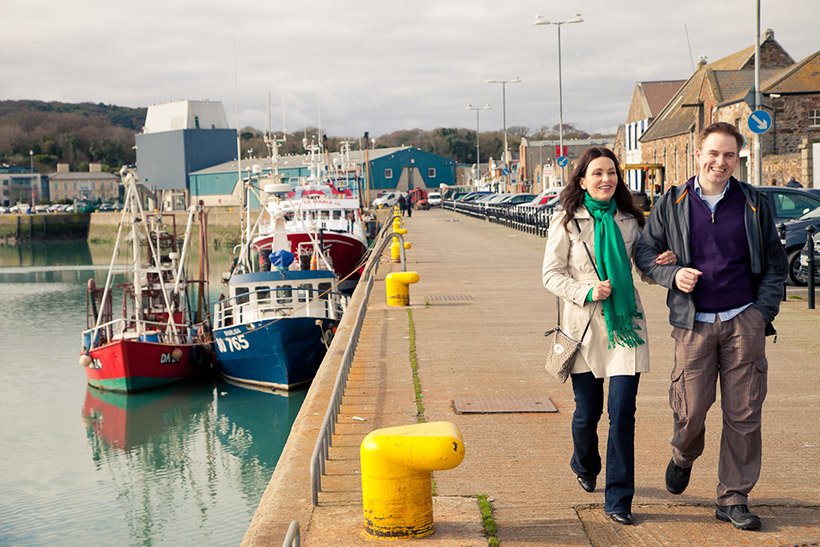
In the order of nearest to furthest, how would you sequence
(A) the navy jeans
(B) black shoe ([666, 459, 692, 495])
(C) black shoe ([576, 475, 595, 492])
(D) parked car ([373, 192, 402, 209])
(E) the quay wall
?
(A) the navy jeans < (B) black shoe ([666, 459, 692, 495]) < (C) black shoe ([576, 475, 595, 492]) < (D) parked car ([373, 192, 402, 209]) < (E) the quay wall

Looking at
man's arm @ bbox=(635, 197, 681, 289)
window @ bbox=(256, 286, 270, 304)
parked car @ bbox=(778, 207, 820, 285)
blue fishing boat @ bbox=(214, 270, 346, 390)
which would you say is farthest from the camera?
window @ bbox=(256, 286, 270, 304)

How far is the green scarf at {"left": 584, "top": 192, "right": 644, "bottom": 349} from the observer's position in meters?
5.66

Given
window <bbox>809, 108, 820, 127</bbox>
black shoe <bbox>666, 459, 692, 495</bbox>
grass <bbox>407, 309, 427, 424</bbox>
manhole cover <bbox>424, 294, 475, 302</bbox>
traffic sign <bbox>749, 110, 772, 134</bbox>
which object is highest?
window <bbox>809, 108, 820, 127</bbox>

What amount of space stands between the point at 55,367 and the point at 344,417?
70.2 feet

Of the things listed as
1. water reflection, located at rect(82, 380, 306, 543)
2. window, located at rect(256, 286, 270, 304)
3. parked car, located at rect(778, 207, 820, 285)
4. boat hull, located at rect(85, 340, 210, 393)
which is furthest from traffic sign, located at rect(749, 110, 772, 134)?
boat hull, located at rect(85, 340, 210, 393)

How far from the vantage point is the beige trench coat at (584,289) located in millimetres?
5676

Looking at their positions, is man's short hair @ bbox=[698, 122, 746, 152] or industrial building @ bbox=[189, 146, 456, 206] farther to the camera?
industrial building @ bbox=[189, 146, 456, 206]

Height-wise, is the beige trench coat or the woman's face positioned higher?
the woman's face

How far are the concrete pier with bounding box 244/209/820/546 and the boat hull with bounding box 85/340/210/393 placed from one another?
9368 mm

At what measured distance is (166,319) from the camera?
2689 centimetres

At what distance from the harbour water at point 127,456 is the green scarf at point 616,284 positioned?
8.53 m

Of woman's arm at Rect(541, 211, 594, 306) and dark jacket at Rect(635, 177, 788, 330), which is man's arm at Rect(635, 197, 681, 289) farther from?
woman's arm at Rect(541, 211, 594, 306)

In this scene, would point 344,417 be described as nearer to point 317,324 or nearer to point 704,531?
point 704,531

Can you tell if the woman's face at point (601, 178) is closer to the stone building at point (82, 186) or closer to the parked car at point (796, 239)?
the parked car at point (796, 239)
